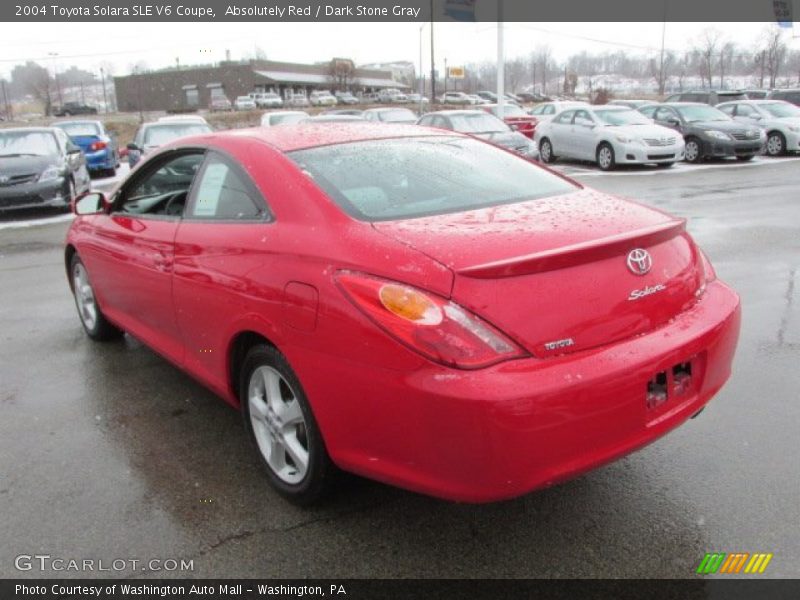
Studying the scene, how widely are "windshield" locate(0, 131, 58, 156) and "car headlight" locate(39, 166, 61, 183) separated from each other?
0.67 meters

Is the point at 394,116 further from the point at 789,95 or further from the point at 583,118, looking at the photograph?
the point at 789,95

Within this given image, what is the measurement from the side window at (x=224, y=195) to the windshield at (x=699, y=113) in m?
17.9

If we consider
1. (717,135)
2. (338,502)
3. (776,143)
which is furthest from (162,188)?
(776,143)

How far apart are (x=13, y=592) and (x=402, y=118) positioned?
18.6 m

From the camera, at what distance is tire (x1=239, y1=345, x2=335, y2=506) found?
2721mm

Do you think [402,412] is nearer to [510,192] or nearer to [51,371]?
[510,192]

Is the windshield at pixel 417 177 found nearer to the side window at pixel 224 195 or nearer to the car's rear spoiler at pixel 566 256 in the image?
the side window at pixel 224 195

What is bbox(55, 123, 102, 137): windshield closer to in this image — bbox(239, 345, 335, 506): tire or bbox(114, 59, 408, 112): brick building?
bbox(239, 345, 335, 506): tire

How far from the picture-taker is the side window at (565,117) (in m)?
18.9

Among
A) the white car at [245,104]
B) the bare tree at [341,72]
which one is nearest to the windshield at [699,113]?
the white car at [245,104]

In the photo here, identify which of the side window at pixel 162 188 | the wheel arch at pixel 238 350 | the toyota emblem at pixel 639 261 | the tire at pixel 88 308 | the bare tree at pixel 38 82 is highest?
the bare tree at pixel 38 82

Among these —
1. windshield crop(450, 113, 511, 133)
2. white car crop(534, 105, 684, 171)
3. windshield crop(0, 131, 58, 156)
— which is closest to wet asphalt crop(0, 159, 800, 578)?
windshield crop(0, 131, 58, 156)

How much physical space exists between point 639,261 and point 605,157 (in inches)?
616

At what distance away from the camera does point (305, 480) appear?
2816 mm
